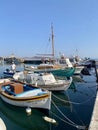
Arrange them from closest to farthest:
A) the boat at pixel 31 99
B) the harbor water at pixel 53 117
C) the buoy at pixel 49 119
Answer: the harbor water at pixel 53 117
the buoy at pixel 49 119
the boat at pixel 31 99

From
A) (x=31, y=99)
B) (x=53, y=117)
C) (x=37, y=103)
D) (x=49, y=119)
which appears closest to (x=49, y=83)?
(x=37, y=103)

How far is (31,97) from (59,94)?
7143 mm

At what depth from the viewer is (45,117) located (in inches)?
506

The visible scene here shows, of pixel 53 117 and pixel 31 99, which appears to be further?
pixel 31 99

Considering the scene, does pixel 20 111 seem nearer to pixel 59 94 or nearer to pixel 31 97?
pixel 31 97

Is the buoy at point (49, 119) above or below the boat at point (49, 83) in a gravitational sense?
below

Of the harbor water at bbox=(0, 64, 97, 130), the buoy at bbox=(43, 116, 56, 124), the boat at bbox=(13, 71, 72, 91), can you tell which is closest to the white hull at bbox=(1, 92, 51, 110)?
the harbor water at bbox=(0, 64, 97, 130)

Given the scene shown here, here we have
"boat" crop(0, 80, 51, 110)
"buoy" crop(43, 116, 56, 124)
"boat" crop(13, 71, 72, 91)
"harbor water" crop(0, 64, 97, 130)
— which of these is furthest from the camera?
"boat" crop(13, 71, 72, 91)

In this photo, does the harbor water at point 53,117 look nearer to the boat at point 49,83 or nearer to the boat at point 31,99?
the boat at point 31,99

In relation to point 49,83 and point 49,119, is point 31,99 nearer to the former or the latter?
point 49,119

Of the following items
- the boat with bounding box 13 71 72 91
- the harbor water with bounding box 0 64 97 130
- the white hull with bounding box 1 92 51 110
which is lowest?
the harbor water with bounding box 0 64 97 130

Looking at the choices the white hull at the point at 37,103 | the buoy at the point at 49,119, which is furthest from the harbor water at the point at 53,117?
the white hull at the point at 37,103

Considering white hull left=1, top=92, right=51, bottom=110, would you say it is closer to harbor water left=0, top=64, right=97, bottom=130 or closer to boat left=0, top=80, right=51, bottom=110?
boat left=0, top=80, right=51, bottom=110

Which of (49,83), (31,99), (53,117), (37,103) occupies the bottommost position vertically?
(53,117)
